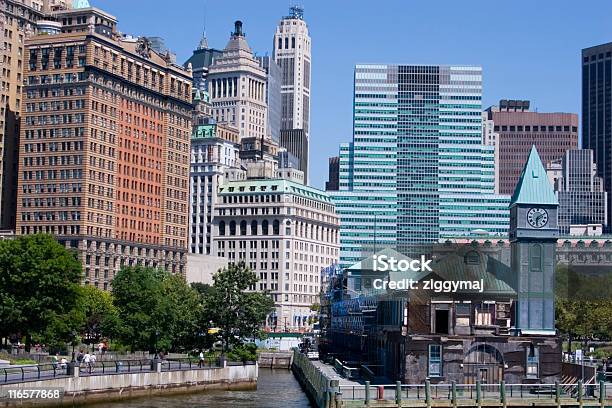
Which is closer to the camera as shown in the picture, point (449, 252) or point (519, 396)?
point (519, 396)

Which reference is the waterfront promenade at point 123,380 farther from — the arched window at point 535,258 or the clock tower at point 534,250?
the arched window at point 535,258

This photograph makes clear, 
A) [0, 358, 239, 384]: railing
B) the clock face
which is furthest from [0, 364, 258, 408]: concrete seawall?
the clock face

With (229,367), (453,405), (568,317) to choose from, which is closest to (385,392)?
(453,405)

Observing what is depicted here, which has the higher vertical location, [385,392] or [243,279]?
[243,279]

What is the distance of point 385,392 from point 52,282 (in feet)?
188

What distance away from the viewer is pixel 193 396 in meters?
123

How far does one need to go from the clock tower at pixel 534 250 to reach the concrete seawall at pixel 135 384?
36353 millimetres

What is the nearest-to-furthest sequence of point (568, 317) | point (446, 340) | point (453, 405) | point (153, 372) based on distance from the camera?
point (453, 405) < point (446, 340) < point (153, 372) < point (568, 317)

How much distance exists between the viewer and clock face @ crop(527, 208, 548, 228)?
110 m

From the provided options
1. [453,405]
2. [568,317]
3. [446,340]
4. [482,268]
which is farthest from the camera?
[568,317]

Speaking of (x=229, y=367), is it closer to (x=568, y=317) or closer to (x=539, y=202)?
(x=539, y=202)

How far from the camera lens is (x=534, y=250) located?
362ft

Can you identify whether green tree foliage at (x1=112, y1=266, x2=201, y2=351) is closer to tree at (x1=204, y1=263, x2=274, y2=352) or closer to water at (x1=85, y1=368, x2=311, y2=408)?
tree at (x1=204, y1=263, x2=274, y2=352)

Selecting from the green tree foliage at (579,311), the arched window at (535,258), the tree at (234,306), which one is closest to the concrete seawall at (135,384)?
the tree at (234,306)
